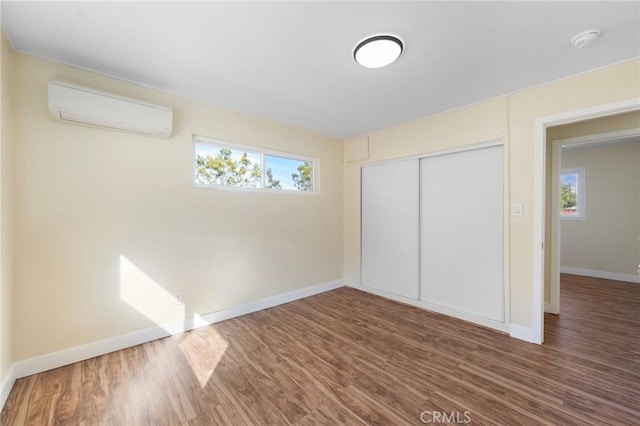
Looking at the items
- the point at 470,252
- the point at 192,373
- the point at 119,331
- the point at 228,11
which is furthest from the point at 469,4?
the point at 119,331

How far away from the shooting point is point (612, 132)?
3.02m

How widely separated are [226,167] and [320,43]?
1.87 meters

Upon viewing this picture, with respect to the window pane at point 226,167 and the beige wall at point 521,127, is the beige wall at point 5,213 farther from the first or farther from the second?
the beige wall at point 521,127

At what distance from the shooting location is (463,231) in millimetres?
3102

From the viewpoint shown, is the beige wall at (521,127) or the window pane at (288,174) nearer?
the beige wall at (521,127)

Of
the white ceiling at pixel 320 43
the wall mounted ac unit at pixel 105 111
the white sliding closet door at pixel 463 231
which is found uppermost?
the white ceiling at pixel 320 43

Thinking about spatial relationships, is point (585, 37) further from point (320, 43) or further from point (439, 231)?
point (439, 231)

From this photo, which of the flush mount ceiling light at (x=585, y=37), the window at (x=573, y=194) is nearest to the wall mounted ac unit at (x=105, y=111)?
the flush mount ceiling light at (x=585, y=37)

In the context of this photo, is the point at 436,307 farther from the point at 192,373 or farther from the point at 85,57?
→ the point at 85,57

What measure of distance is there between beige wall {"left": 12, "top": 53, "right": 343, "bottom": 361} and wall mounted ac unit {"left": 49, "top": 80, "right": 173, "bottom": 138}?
0.13m

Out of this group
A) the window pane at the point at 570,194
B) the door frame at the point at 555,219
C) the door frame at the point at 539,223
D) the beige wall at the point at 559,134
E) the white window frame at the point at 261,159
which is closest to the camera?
the door frame at the point at 539,223

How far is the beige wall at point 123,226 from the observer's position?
2.03m

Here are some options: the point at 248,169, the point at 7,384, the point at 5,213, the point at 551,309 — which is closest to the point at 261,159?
the point at 248,169

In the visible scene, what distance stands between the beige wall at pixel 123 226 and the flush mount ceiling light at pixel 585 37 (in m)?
2.96
